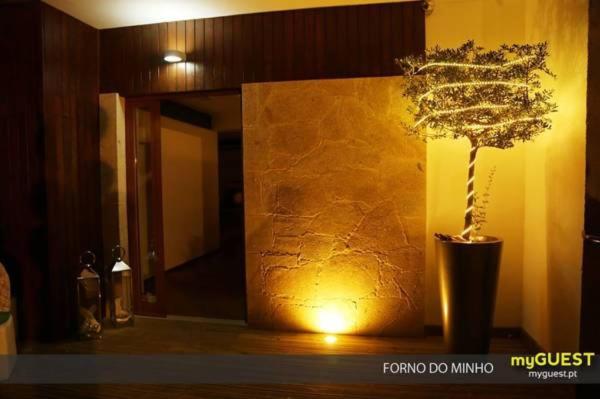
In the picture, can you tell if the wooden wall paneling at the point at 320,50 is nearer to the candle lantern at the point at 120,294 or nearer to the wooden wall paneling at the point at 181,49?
the wooden wall paneling at the point at 181,49

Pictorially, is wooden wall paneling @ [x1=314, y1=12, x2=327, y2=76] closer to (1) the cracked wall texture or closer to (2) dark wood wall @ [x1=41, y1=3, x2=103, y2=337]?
(1) the cracked wall texture

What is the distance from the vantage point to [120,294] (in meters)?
3.24

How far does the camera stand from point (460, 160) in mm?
2875

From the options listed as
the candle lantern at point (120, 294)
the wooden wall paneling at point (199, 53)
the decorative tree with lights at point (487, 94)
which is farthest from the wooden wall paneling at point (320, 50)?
the candle lantern at point (120, 294)

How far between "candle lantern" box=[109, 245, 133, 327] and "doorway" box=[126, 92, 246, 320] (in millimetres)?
236

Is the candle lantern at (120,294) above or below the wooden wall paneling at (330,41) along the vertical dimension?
below

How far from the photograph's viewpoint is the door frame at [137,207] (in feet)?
11.2

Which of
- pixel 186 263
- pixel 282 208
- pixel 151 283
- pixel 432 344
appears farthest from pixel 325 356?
pixel 186 263

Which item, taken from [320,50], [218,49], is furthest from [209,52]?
[320,50]

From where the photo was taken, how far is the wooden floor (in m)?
2.16

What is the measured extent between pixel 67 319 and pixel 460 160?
369 cm

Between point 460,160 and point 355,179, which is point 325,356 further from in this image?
point 460,160

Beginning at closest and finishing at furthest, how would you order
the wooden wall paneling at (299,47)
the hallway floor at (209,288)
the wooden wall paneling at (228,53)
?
the wooden wall paneling at (299,47) → the wooden wall paneling at (228,53) → the hallway floor at (209,288)

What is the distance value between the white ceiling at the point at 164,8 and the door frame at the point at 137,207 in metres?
0.76
